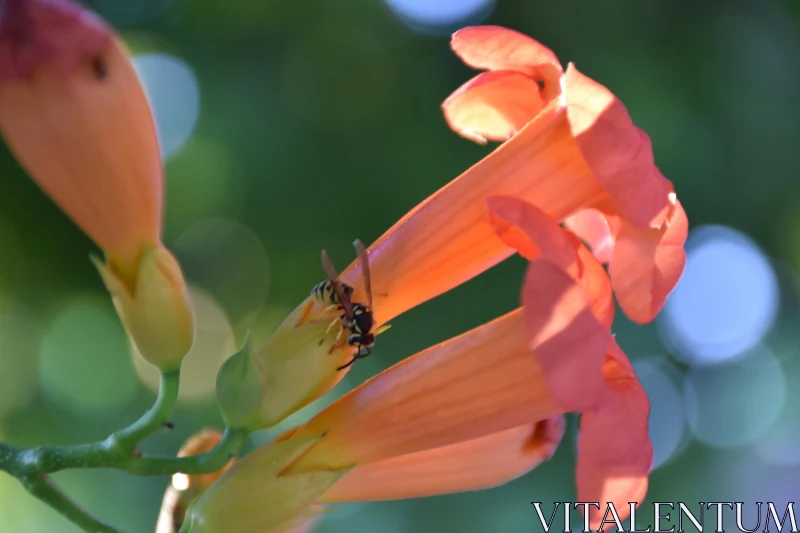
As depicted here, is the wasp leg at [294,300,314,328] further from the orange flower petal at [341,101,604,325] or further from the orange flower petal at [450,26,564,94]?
the orange flower petal at [450,26,564,94]

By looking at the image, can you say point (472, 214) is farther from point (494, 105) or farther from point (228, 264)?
point (228, 264)

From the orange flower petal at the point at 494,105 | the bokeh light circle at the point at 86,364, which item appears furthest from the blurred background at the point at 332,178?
the orange flower petal at the point at 494,105

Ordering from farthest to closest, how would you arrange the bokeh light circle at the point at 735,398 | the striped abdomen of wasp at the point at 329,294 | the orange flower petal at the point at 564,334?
the bokeh light circle at the point at 735,398, the striped abdomen of wasp at the point at 329,294, the orange flower petal at the point at 564,334

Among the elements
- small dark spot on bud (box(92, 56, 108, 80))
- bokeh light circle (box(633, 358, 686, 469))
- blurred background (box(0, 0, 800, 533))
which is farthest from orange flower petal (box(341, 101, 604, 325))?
bokeh light circle (box(633, 358, 686, 469))

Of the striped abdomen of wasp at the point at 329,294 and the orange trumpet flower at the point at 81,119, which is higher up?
the orange trumpet flower at the point at 81,119

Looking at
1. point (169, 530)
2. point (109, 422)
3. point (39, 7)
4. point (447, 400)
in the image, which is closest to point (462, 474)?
point (447, 400)

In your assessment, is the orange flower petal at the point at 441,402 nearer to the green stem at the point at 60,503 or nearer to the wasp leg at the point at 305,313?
the wasp leg at the point at 305,313
